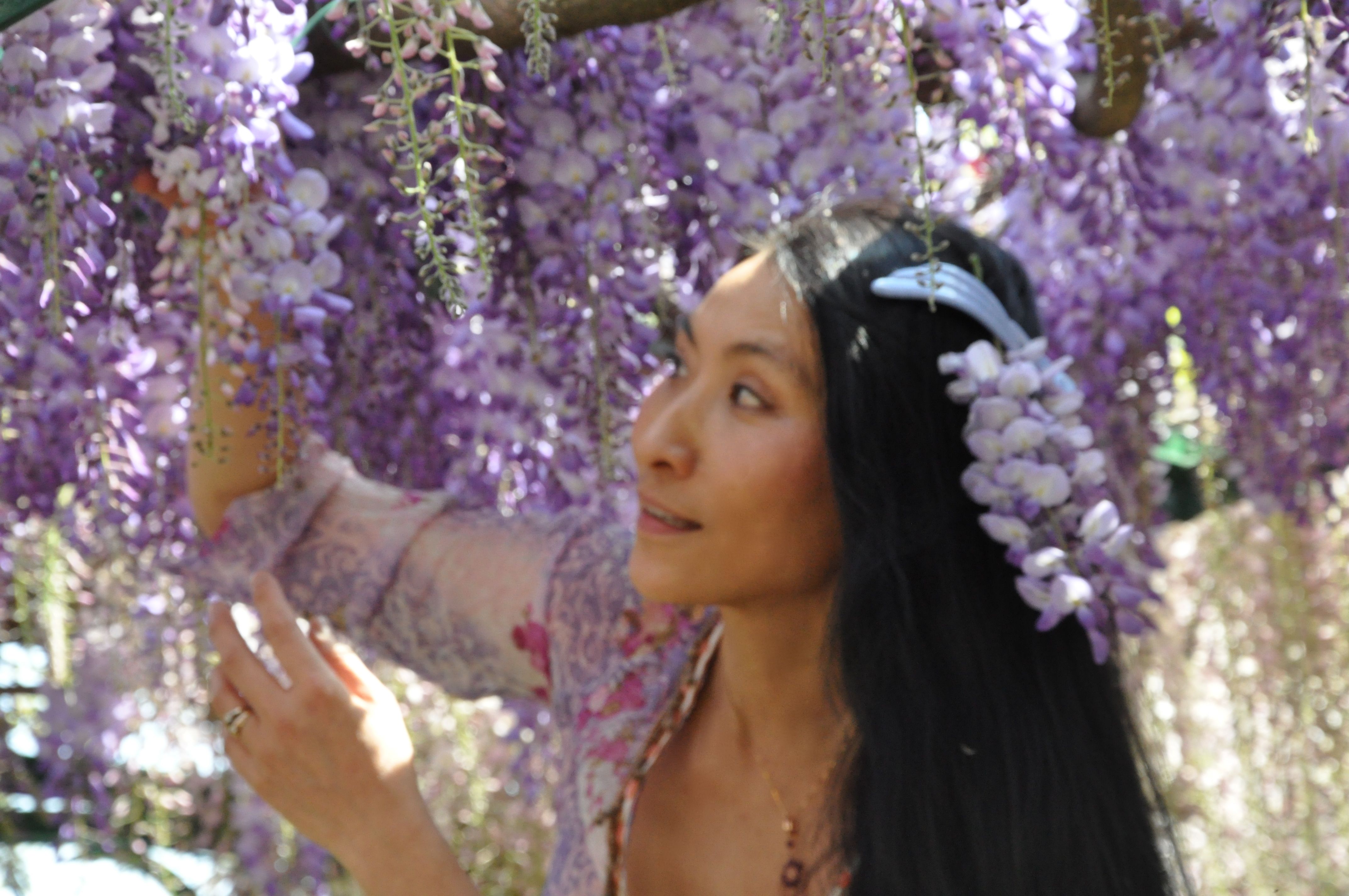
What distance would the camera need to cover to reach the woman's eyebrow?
53.6 inches

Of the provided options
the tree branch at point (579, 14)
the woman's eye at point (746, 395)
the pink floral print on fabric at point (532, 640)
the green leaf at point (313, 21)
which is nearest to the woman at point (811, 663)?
the woman's eye at point (746, 395)

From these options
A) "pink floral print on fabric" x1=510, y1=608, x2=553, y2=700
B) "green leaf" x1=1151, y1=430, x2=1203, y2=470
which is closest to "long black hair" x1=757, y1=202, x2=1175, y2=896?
"pink floral print on fabric" x1=510, y1=608, x2=553, y2=700

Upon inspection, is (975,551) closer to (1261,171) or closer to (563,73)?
(1261,171)

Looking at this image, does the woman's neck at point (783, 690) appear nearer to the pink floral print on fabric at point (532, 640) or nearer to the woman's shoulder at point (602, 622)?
the woman's shoulder at point (602, 622)

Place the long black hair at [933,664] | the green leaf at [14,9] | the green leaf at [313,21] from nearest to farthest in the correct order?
the green leaf at [14,9]
the green leaf at [313,21]
the long black hair at [933,664]

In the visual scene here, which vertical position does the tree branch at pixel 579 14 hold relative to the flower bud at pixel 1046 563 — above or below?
above

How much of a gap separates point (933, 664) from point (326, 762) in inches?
23.7

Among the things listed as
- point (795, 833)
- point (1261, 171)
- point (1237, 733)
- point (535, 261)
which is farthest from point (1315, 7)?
A: point (1237, 733)

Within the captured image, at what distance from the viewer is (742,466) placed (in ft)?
4.37

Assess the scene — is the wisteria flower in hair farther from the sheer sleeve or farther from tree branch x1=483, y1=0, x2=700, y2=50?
the sheer sleeve

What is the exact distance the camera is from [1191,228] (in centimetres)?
153

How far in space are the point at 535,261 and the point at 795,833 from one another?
662 millimetres

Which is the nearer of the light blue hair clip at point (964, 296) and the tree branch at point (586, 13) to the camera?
the tree branch at point (586, 13)

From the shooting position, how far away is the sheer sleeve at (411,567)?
153 cm
